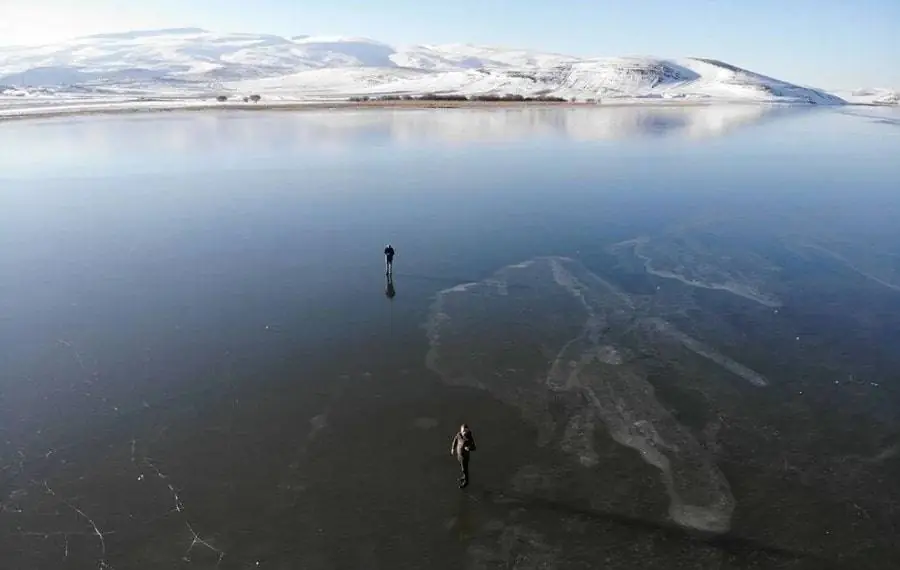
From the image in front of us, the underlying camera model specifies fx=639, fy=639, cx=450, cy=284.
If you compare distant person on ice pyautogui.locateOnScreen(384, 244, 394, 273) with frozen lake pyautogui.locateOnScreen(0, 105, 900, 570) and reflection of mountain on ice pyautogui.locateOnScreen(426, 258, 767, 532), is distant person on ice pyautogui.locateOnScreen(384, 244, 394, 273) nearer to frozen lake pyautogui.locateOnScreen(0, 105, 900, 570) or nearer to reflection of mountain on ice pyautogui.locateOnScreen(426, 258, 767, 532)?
frozen lake pyautogui.locateOnScreen(0, 105, 900, 570)

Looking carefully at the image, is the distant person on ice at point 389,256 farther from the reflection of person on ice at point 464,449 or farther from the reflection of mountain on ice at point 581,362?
the reflection of person on ice at point 464,449

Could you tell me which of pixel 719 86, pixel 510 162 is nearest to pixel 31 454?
pixel 510 162

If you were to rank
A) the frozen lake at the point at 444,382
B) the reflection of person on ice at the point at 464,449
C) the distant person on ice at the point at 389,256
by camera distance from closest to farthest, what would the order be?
the frozen lake at the point at 444,382
the reflection of person on ice at the point at 464,449
the distant person on ice at the point at 389,256

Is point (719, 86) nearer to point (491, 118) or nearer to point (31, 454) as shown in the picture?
point (491, 118)

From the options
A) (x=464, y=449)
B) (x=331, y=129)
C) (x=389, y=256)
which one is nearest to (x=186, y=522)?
(x=464, y=449)

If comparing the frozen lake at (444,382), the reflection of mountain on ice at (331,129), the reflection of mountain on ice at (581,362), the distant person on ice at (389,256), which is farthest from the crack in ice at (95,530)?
the reflection of mountain on ice at (331,129)

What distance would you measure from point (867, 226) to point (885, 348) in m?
14.1

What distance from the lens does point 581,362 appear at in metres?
14.6

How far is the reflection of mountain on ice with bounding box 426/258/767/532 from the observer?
11.1m

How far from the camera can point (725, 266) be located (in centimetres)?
2148

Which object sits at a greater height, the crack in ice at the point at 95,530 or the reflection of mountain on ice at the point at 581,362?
the reflection of mountain on ice at the point at 581,362

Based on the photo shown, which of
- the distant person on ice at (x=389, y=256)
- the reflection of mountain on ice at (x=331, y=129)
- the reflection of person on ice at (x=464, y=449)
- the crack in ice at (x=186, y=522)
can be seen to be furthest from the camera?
the reflection of mountain on ice at (x=331, y=129)

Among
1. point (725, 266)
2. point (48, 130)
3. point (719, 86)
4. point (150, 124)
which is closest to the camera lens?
point (725, 266)

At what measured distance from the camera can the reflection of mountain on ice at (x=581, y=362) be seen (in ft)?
36.3
